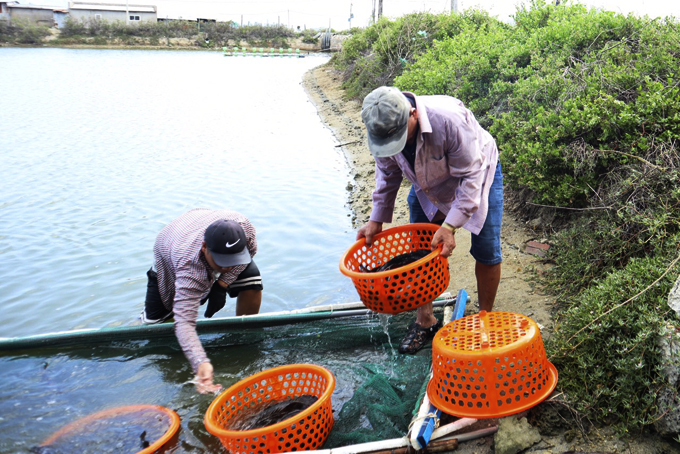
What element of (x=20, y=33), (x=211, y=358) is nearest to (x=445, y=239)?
(x=211, y=358)

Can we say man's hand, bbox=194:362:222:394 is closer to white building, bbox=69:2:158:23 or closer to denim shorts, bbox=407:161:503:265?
denim shorts, bbox=407:161:503:265

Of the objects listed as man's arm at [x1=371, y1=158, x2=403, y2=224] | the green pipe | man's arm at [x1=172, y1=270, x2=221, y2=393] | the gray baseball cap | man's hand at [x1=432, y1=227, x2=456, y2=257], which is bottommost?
the green pipe

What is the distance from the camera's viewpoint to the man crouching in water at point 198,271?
2873 millimetres

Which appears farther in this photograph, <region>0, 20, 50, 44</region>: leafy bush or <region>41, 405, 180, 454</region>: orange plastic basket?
<region>0, 20, 50, 44</region>: leafy bush

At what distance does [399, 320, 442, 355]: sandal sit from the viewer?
11.4 ft

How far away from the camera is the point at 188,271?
10.00 ft

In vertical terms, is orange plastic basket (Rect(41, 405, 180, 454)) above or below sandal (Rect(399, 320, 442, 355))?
below

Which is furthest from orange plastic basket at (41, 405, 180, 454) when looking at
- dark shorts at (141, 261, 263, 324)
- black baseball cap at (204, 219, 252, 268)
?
black baseball cap at (204, 219, 252, 268)

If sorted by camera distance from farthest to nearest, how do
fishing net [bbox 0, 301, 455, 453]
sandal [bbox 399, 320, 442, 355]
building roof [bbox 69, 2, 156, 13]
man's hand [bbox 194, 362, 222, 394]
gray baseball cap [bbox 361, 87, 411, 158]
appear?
building roof [bbox 69, 2, 156, 13] < sandal [bbox 399, 320, 442, 355] < fishing net [bbox 0, 301, 455, 453] < man's hand [bbox 194, 362, 222, 394] < gray baseball cap [bbox 361, 87, 411, 158]

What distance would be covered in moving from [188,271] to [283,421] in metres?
1.04

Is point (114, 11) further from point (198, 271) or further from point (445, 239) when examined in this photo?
point (445, 239)

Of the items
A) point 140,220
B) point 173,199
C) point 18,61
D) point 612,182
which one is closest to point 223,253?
point 612,182

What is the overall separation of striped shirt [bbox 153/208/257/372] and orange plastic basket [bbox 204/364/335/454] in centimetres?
30

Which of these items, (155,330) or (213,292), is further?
(155,330)
